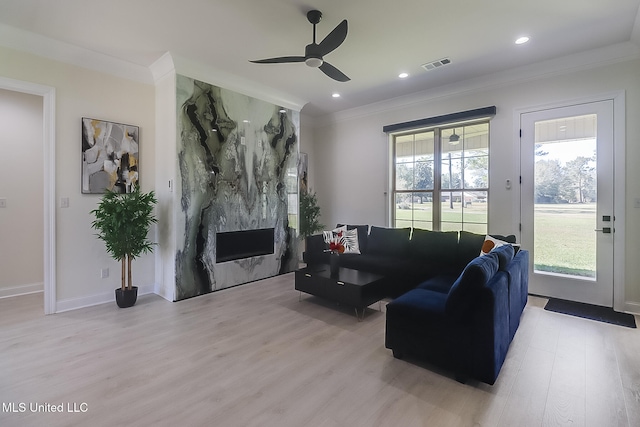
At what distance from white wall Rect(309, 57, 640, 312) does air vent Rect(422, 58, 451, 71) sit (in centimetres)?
79

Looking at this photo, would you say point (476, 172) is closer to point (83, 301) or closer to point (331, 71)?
point (331, 71)

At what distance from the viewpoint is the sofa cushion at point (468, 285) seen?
6.67ft

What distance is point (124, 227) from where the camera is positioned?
3506 mm

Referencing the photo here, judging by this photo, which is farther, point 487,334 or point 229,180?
point 229,180

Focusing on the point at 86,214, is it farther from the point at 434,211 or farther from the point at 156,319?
the point at 434,211

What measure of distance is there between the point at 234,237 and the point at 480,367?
11.5 ft

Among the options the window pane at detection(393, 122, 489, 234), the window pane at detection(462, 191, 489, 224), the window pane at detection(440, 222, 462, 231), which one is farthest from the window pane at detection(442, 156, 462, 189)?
the window pane at detection(440, 222, 462, 231)

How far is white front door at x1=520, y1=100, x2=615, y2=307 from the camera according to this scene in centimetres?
356

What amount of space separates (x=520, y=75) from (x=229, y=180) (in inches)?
169

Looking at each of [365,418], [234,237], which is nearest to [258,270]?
[234,237]

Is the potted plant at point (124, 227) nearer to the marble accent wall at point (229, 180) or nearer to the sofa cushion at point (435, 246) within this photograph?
the marble accent wall at point (229, 180)

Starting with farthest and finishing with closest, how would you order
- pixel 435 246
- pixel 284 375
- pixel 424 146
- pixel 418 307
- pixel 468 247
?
pixel 424 146 → pixel 435 246 → pixel 468 247 → pixel 418 307 → pixel 284 375

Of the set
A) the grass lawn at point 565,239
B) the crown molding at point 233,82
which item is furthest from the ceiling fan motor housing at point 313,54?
the grass lawn at point 565,239

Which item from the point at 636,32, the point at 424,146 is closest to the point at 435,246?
the point at 424,146
